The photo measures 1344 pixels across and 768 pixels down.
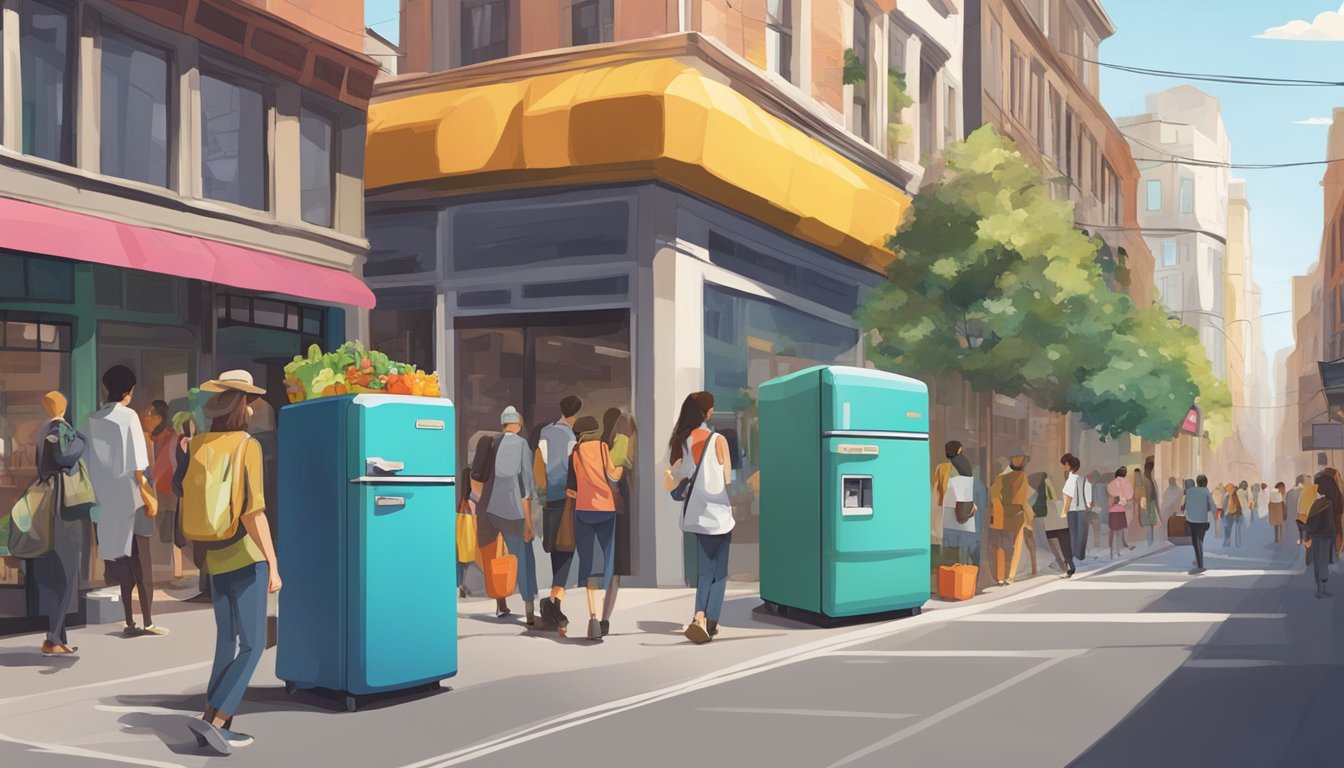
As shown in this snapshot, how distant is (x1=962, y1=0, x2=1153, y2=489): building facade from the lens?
32.0 metres

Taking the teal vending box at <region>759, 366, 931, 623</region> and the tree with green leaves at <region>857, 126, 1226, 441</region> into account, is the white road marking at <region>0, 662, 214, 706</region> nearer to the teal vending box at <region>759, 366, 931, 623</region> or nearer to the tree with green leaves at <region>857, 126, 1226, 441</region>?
the teal vending box at <region>759, 366, 931, 623</region>

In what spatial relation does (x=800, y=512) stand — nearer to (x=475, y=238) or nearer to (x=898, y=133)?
(x=475, y=238)

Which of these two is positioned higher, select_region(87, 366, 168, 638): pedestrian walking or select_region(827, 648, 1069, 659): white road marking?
select_region(87, 366, 168, 638): pedestrian walking

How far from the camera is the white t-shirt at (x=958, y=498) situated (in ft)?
53.4

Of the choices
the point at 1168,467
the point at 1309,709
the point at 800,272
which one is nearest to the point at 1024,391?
the point at 800,272

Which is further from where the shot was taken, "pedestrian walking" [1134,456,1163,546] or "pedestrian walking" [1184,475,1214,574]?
"pedestrian walking" [1134,456,1163,546]

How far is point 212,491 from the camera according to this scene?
7.14 meters

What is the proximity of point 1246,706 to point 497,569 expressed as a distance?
6.52m

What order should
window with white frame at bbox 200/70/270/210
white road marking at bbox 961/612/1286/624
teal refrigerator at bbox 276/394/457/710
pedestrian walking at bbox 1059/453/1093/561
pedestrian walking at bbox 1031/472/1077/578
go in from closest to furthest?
teal refrigerator at bbox 276/394/457/710 → white road marking at bbox 961/612/1286/624 → window with white frame at bbox 200/70/270/210 → pedestrian walking at bbox 1031/472/1077/578 → pedestrian walking at bbox 1059/453/1093/561

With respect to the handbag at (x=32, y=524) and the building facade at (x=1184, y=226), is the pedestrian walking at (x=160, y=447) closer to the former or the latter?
the handbag at (x=32, y=524)

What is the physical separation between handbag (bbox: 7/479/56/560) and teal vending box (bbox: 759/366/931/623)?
6.28m

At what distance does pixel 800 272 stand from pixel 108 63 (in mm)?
10935

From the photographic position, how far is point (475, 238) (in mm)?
18422

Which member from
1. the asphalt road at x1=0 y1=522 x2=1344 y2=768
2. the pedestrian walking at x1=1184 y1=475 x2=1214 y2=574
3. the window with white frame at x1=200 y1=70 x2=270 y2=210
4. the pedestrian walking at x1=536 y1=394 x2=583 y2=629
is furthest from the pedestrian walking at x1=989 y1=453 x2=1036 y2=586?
the window with white frame at x1=200 y1=70 x2=270 y2=210
